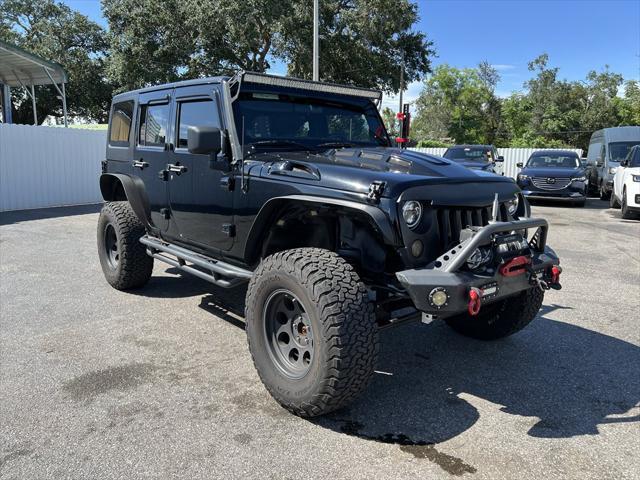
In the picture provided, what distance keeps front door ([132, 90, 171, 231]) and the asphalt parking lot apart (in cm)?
105

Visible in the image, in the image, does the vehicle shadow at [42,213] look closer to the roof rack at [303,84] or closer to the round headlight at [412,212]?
the roof rack at [303,84]

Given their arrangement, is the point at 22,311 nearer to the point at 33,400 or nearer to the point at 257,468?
the point at 33,400

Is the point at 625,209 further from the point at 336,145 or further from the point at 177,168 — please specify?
the point at 177,168

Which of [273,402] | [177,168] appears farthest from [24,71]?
[273,402]

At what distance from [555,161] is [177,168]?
1399 cm

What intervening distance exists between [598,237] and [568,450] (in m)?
8.09

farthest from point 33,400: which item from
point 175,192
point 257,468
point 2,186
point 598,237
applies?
point 2,186

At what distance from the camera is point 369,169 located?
11.0ft

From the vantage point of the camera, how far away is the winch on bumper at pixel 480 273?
2.87 meters

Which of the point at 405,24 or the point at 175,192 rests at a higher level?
the point at 405,24

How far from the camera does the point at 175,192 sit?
15.2 feet

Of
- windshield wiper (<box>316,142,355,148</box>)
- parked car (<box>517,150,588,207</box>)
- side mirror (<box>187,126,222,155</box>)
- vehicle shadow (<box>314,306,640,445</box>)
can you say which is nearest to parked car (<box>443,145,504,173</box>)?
parked car (<box>517,150,588,207</box>)

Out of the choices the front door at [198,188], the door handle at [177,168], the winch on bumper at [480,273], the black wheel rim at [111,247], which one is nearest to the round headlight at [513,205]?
the winch on bumper at [480,273]

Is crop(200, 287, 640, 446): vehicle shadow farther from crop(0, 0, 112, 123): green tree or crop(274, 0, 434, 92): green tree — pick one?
crop(0, 0, 112, 123): green tree
